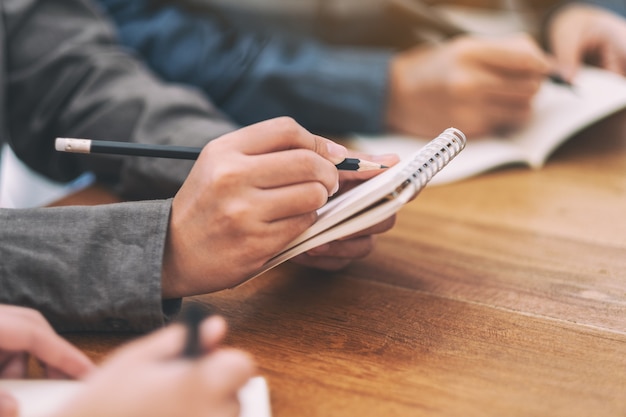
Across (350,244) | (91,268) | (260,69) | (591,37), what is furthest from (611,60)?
(91,268)

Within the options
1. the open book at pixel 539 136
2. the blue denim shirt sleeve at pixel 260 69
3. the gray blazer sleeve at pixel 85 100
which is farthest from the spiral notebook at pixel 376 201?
the blue denim shirt sleeve at pixel 260 69

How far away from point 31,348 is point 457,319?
33cm

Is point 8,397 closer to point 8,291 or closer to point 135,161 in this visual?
point 8,291

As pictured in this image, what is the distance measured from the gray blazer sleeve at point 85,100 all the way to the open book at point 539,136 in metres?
0.29

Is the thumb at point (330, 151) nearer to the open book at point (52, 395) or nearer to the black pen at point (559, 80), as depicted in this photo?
the open book at point (52, 395)

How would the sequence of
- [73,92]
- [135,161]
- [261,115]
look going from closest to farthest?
[135,161], [73,92], [261,115]

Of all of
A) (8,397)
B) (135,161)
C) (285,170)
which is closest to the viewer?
(8,397)

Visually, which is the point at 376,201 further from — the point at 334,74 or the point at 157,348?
the point at 334,74

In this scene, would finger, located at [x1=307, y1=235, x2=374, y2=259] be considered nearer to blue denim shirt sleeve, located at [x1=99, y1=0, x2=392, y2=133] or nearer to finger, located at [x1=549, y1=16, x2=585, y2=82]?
blue denim shirt sleeve, located at [x1=99, y1=0, x2=392, y2=133]

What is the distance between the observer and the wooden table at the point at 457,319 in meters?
0.46

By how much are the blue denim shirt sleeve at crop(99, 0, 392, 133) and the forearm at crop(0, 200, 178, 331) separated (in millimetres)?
579

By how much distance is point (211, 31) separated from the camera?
1.12m

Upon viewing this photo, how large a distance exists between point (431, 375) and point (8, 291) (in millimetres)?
335

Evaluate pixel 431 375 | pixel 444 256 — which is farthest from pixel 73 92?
pixel 431 375
